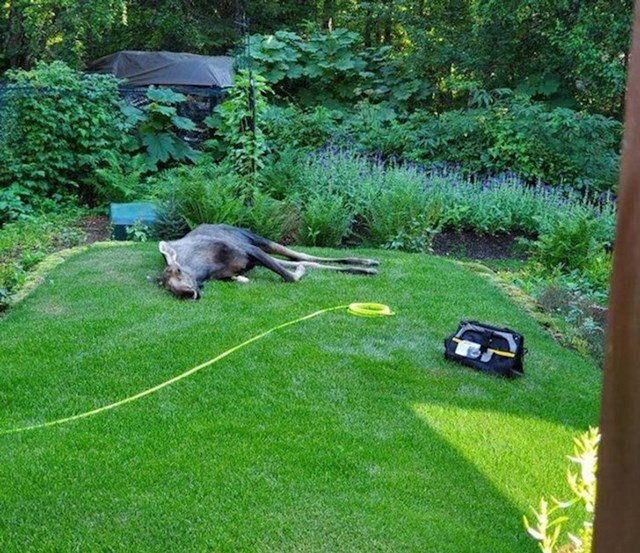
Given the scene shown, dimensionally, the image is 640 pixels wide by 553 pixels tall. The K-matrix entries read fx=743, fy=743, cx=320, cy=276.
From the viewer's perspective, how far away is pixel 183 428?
127 inches

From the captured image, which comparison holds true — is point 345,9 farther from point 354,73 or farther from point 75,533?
point 75,533

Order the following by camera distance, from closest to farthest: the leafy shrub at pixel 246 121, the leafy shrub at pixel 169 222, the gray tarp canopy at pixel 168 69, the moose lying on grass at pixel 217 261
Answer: the moose lying on grass at pixel 217 261 → the leafy shrub at pixel 169 222 → the leafy shrub at pixel 246 121 → the gray tarp canopy at pixel 168 69

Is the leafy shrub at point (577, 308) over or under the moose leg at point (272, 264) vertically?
under

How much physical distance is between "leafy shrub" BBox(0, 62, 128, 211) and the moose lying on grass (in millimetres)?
3953

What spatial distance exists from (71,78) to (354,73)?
5.92 meters

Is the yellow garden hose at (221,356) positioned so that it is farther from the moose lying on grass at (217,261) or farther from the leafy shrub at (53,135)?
the leafy shrub at (53,135)

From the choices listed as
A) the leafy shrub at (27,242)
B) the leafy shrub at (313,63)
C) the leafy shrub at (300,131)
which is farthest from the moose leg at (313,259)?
the leafy shrub at (313,63)

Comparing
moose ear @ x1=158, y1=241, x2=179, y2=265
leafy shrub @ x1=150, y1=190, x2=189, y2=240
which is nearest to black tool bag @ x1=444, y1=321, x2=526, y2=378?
moose ear @ x1=158, y1=241, x2=179, y2=265

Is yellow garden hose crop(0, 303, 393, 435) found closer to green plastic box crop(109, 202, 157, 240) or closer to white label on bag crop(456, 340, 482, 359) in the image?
white label on bag crop(456, 340, 482, 359)

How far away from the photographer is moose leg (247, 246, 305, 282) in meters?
5.71

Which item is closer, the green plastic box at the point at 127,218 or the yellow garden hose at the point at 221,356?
the yellow garden hose at the point at 221,356

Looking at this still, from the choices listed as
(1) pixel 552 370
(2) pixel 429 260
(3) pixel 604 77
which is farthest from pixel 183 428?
(3) pixel 604 77

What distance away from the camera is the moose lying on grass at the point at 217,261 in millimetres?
5238

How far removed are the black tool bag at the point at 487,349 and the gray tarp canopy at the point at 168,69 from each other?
10.4 m
